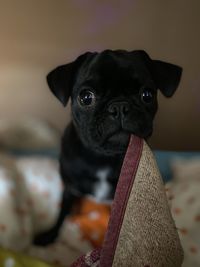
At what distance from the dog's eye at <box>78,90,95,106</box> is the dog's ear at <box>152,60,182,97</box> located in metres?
0.15

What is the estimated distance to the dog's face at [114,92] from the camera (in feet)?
3.11

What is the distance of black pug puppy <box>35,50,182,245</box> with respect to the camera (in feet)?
3.12

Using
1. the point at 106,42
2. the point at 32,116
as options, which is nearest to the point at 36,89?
the point at 32,116

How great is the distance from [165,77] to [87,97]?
19cm

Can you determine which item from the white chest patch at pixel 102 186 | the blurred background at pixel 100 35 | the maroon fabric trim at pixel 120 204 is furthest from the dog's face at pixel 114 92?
the blurred background at pixel 100 35

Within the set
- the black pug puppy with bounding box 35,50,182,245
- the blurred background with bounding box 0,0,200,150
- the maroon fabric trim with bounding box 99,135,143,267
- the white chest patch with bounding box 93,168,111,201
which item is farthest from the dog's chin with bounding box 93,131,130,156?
the blurred background with bounding box 0,0,200,150

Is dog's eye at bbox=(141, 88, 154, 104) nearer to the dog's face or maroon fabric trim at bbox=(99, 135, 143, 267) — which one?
the dog's face

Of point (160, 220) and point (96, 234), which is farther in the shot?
point (96, 234)

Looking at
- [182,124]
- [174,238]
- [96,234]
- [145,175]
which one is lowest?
[96,234]

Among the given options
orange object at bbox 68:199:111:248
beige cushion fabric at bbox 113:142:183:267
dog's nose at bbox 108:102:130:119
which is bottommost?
orange object at bbox 68:199:111:248

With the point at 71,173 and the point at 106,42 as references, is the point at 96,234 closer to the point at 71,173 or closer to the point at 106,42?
the point at 71,173

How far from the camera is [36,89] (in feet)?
4.92

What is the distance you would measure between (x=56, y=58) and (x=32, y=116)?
0.22 meters

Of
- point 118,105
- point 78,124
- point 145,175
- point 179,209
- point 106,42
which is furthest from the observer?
point 106,42
